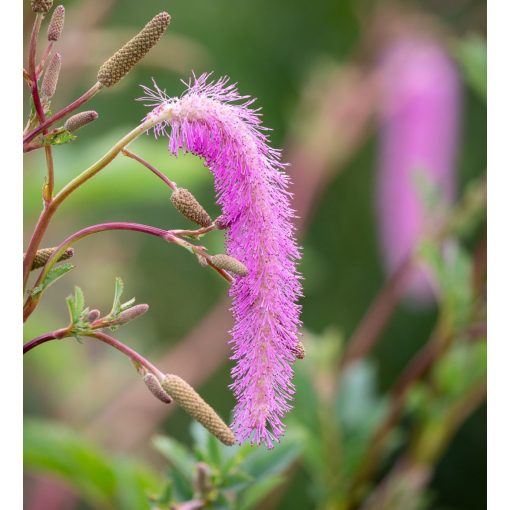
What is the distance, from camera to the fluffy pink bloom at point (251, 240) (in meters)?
0.48

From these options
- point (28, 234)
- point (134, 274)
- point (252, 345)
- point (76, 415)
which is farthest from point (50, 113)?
point (134, 274)

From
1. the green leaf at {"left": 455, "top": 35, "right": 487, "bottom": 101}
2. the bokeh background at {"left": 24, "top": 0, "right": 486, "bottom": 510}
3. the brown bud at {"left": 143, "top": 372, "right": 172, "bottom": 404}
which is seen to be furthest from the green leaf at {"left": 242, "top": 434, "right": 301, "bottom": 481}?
the green leaf at {"left": 455, "top": 35, "right": 487, "bottom": 101}

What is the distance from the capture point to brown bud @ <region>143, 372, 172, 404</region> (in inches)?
17.3

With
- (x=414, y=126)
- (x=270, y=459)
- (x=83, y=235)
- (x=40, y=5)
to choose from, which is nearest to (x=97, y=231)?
(x=83, y=235)

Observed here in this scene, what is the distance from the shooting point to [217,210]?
0.60 metres

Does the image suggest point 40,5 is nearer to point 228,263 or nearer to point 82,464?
point 228,263

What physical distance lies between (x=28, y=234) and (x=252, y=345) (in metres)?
0.37

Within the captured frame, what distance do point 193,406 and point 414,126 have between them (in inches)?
31.0

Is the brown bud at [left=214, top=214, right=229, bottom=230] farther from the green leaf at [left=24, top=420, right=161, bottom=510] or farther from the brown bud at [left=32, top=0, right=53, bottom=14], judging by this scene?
the green leaf at [left=24, top=420, right=161, bottom=510]

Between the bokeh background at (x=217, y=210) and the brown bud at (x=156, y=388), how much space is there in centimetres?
21

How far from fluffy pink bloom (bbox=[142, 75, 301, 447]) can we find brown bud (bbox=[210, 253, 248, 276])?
3 centimetres

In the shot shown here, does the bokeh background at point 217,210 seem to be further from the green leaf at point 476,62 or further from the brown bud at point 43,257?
the brown bud at point 43,257
